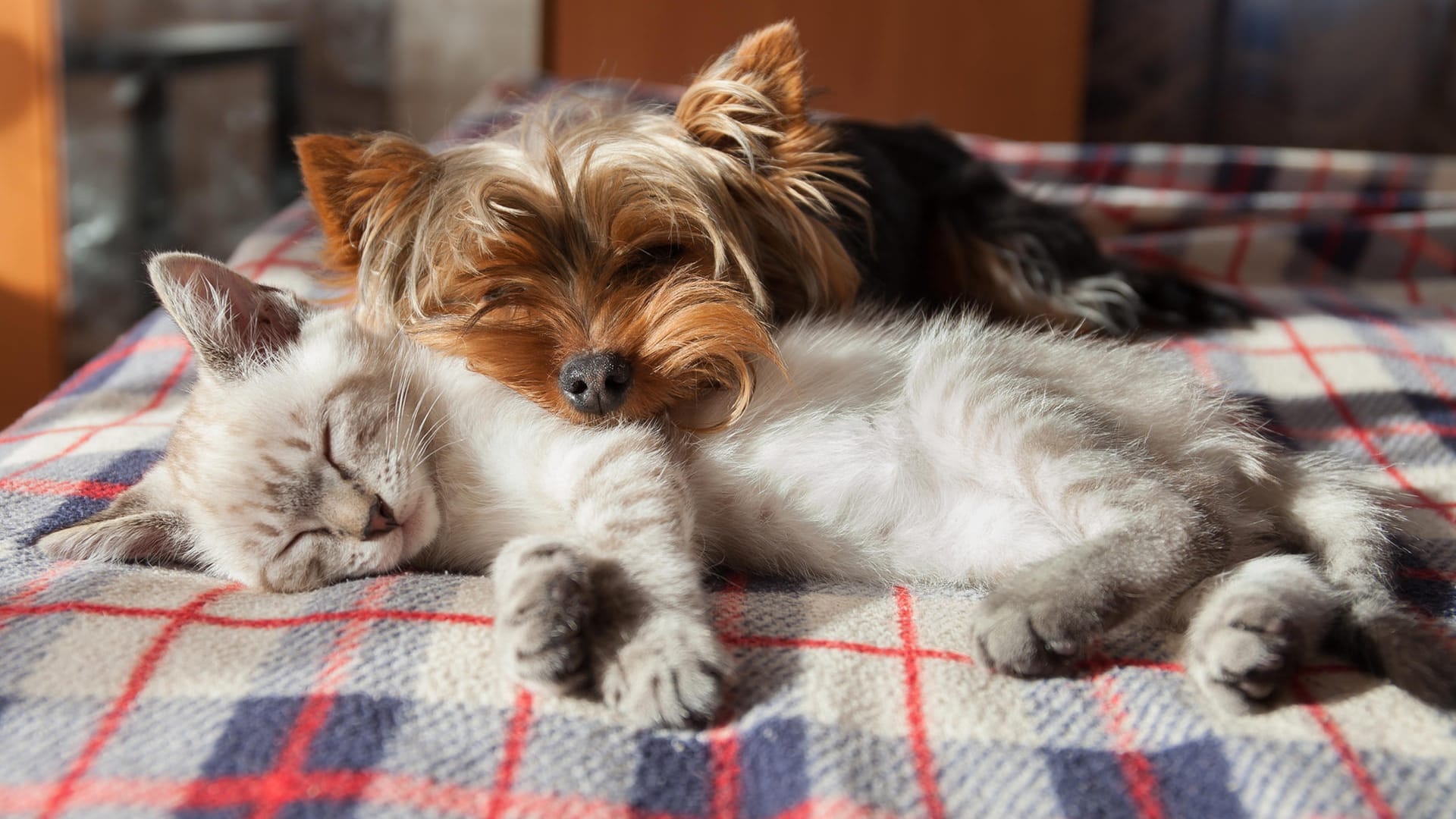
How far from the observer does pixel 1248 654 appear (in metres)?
1.11

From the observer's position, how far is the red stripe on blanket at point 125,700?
1.00 meters

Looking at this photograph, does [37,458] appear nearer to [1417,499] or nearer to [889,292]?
[889,292]

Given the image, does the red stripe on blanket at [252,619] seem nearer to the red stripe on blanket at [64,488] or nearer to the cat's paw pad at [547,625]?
the cat's paw pad at [547,625]

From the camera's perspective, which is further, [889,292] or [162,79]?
[162,79]

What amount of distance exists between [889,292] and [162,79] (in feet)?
10.6

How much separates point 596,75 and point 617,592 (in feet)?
10.8

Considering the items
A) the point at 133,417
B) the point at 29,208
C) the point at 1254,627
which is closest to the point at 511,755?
the point at 1254,627

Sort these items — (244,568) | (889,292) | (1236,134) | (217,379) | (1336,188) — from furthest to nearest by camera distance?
(1236,134) < (1336,188) < (889,292) < (217,379) < (244,568)

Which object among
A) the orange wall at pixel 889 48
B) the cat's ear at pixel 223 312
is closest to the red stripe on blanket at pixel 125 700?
the cat's ear at pixel 223 312

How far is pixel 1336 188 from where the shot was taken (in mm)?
3449

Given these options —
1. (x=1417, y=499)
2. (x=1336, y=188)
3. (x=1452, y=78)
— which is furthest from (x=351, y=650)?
(x=1452, y=78)

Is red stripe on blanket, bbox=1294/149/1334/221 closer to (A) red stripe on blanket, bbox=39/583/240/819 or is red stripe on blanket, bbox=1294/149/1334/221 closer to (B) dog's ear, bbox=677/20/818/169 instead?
(B) dog's ear, bbox=677/20/818/169

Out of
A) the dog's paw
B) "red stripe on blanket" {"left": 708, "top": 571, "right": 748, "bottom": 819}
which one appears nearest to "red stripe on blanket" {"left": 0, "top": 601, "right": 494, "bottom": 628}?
"red stripe on blanket" {"left": 708, "top": 571, "right": 748, "bottom": 819}

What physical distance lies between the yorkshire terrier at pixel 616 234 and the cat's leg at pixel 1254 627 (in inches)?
27.1
